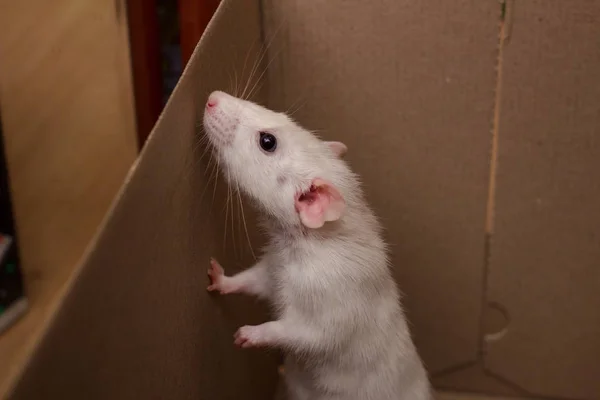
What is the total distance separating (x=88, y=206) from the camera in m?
1.68

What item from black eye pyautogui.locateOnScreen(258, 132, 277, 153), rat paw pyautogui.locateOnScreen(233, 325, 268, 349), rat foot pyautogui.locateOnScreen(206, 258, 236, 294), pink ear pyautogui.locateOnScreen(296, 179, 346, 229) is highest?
black eye pyautogui.locateOnScreen(258, 132, 277, 153)

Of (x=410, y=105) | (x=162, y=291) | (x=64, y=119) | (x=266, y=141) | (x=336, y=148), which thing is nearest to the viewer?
(x=162, y=291)

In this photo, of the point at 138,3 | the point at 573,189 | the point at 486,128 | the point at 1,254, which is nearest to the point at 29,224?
the point at 1,254

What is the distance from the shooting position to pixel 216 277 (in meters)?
1.12

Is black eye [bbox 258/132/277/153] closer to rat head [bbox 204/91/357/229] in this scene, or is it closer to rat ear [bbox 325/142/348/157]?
rat head [bbox 204/91/357/229]

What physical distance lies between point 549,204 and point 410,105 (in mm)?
341

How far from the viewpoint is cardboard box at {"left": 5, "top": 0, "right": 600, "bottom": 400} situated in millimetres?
1106

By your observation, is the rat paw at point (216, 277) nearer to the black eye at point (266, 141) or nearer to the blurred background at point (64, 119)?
the black eye at point (266, 141)

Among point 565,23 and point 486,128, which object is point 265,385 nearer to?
point 486,128

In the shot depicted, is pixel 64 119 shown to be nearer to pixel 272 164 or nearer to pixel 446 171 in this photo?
pixel 272 164

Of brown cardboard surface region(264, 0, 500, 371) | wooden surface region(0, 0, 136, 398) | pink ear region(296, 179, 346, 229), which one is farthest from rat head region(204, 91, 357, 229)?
wooden surface region(0, 0, 136, 398)

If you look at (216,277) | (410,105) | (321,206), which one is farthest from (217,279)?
(410,105)

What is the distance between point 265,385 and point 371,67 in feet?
2.26

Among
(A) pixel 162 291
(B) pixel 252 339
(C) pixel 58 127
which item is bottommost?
(B) pixel 252 339
